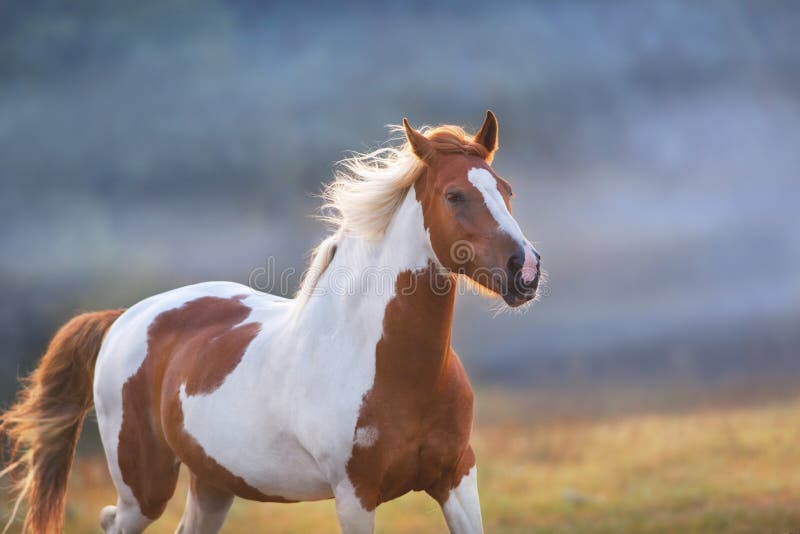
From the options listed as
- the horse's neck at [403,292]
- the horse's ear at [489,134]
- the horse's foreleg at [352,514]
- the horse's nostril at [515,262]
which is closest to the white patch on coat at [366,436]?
the horse's foreleg at [352,514]

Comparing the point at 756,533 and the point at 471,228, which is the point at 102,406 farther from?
the point at 756,533

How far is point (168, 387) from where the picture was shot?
5.32 m

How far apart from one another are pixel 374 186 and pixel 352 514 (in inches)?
67.0

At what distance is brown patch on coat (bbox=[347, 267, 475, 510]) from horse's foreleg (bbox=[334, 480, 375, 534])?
34 mm

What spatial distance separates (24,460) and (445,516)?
3737 mm

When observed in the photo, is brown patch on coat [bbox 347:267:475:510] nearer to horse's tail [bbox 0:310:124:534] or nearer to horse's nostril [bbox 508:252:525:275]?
horse's nostril [bbox 508:252:525:275]

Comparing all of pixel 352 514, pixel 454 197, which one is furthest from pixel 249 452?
pixel 454 197

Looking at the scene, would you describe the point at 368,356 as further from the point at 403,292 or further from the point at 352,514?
the point at 352,514

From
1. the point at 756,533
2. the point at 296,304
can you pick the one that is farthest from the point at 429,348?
the point at 756,533

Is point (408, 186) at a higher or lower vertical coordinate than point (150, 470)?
higher

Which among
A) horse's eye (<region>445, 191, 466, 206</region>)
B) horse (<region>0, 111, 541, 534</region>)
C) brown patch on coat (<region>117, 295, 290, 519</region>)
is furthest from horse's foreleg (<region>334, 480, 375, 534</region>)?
horse's eye (<region>445, 191, 466, 206</region>)

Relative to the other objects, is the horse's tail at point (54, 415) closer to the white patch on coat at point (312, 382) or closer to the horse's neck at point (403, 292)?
the white patch on coat at point (312, 382)

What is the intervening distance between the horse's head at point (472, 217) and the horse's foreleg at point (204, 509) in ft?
8.83

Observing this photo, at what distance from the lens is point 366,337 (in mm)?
4336
